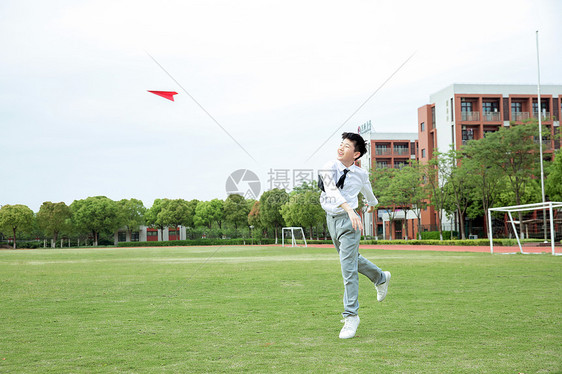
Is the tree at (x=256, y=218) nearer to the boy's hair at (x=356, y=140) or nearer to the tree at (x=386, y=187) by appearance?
the tree at (x=386, y=187)

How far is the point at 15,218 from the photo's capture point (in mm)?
80688

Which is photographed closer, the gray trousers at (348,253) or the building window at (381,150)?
the gray trousers at (348,253)

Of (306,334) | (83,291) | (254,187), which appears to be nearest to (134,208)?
(254,187)

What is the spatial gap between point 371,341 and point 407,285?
17.6 ft

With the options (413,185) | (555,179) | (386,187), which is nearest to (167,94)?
(555,179)

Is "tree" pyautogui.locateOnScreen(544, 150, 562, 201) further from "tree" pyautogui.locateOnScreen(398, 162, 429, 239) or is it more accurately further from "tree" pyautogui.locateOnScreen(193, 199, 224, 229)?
"tree" pyautogui.locateOnScreen(193, 199, 224, 229)

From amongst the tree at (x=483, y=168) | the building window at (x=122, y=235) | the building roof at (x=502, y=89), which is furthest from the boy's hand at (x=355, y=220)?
the building window at (x=122, y=235)

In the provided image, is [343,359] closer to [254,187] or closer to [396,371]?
[396,371]

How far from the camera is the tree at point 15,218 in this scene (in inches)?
3179

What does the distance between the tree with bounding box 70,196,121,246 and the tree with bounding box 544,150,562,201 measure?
6203 cm

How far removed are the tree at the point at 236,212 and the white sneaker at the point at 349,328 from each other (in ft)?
279

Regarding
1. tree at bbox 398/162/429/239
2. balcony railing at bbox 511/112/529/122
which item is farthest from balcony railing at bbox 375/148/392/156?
tree at bbox 398/162/429/239

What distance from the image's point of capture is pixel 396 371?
11.8ft

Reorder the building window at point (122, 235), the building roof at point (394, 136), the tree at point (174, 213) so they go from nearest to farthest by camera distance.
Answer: the building roof at point (394, 136) → the tree at point (174, 213) → the building window at point (122, 235)
